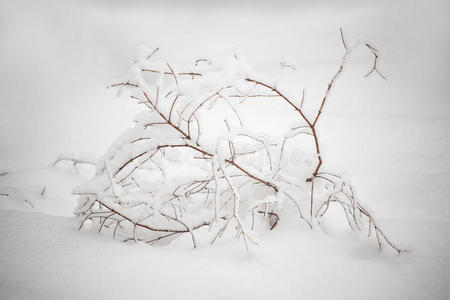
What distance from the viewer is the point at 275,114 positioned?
1.80 meters

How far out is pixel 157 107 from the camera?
604mm

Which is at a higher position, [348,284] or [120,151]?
[120,151]

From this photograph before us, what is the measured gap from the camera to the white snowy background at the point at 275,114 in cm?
56

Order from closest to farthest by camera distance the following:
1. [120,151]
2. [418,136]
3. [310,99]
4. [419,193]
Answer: [120,151] < [419,193] < [418,136] < [310,99]

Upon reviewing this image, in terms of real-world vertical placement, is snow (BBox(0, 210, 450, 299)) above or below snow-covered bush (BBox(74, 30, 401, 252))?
below

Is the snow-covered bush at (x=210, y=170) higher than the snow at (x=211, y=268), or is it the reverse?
the snow-covered bush at (x=210, y=170)

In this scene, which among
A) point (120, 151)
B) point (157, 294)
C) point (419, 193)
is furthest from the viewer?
point (419, 193)

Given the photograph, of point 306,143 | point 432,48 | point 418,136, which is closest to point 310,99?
point 306,143

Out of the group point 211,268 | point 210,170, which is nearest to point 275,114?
point 210,170

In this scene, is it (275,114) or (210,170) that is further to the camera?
(275,114)

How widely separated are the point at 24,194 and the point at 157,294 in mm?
857

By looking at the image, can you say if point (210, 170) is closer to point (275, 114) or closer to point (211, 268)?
point (211, 268)

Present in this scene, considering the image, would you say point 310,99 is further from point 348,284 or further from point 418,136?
point 348,284

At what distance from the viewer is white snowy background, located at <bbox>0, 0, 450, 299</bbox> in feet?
1.84
